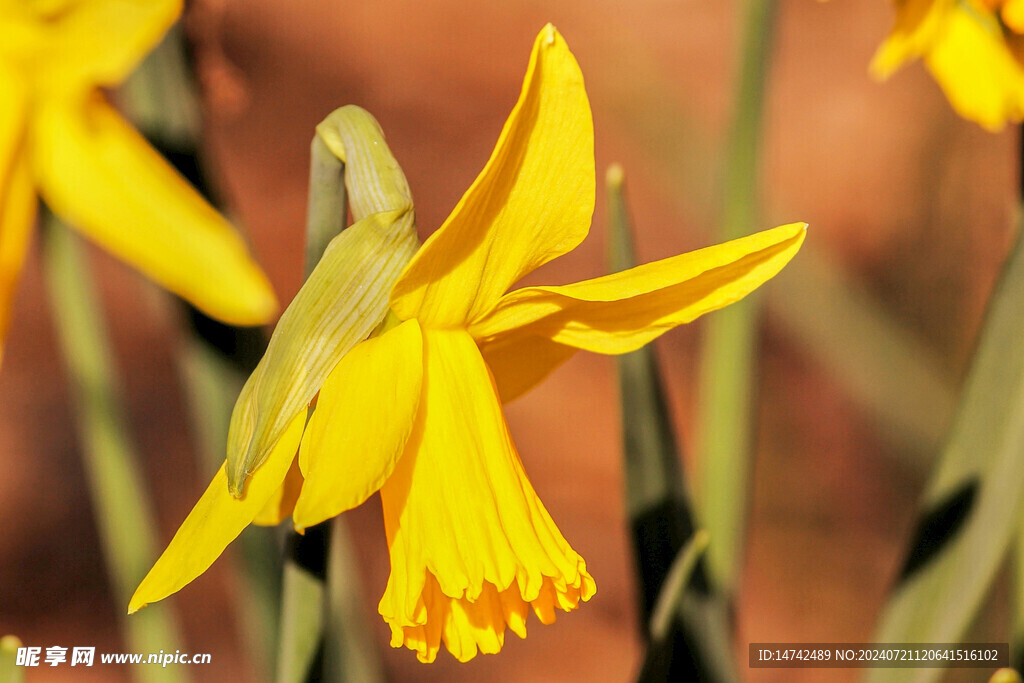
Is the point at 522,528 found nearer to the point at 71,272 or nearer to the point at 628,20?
the point at 71,272

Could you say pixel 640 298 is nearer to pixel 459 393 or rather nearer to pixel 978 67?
pixel 459 393

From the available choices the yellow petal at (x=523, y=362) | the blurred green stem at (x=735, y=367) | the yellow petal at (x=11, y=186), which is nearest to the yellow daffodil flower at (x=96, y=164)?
the yellow petal at (x=11, y=186)

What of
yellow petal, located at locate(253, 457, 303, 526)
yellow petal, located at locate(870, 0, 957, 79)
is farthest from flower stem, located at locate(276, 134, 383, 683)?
yellow petal, located at locate(870, 0, 957, 79)

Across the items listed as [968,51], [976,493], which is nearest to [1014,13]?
[968,51]

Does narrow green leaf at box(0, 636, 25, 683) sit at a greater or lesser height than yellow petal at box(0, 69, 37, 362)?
lesser

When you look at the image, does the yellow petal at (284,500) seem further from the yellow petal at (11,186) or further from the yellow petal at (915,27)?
the yellow petal at (915,27)

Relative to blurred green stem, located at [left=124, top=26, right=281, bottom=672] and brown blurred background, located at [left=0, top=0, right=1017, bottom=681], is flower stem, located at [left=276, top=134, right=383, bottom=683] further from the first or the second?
brown blurred background, located at [left=0, top=0, right=1017, bottom=681]
